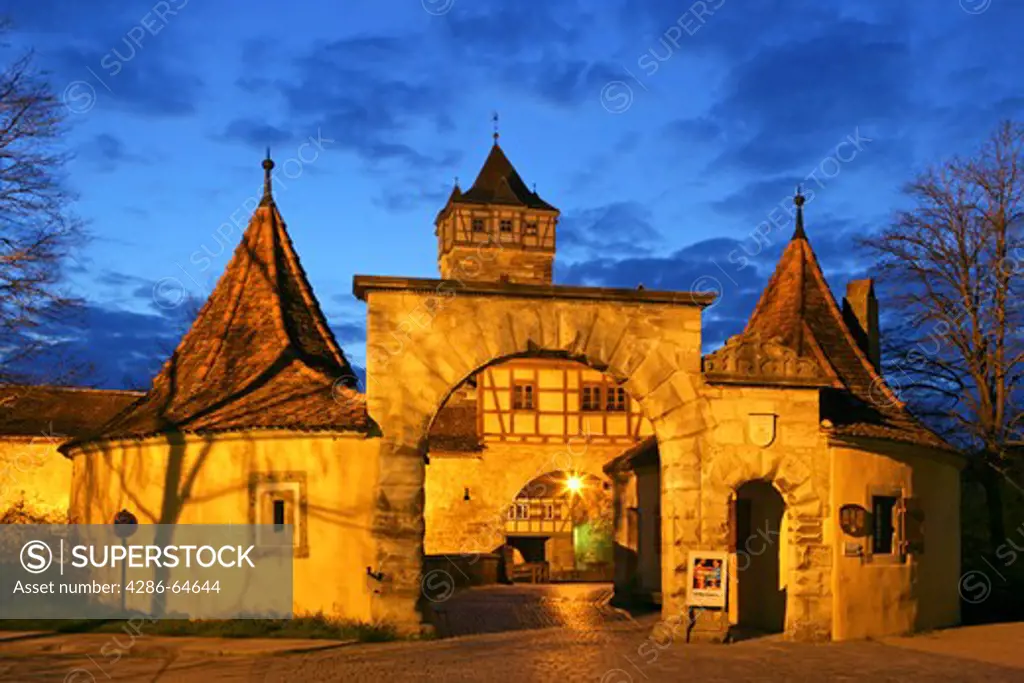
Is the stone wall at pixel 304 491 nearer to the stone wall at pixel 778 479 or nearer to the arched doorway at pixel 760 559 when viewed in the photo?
the stone wall at pixel 778 479

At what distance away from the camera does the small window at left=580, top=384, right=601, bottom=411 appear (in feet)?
138

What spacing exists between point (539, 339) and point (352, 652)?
5.42 metres

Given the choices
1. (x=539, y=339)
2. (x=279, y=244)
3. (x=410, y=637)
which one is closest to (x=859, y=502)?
(x=539, y=339)

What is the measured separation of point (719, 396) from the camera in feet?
63.2

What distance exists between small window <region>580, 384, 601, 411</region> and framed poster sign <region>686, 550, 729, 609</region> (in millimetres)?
23571

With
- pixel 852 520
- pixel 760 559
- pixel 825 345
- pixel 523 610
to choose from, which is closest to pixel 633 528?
pixel 523 610

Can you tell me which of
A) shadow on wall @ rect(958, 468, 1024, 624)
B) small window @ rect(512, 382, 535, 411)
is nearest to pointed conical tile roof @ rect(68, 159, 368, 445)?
shadow on wall @ rect(958, 468, 1024, 624)

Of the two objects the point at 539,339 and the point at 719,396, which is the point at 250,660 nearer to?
the point at 539,339

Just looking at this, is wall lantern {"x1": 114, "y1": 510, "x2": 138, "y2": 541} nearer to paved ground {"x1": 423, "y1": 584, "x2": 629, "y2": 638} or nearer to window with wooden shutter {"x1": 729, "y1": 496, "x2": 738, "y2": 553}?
paved ground {"x1": 423, "y1": 584, "x2": 629, "y2": 638}

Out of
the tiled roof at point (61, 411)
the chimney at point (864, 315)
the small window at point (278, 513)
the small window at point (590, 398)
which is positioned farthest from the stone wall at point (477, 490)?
the small window at point (278, 513)

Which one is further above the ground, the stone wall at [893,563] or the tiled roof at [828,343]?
the tiled roof at [828,343]

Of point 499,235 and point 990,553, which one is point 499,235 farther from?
point 990,553

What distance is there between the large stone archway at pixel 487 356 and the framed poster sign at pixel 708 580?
0.52m

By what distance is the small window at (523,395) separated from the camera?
41875mm
